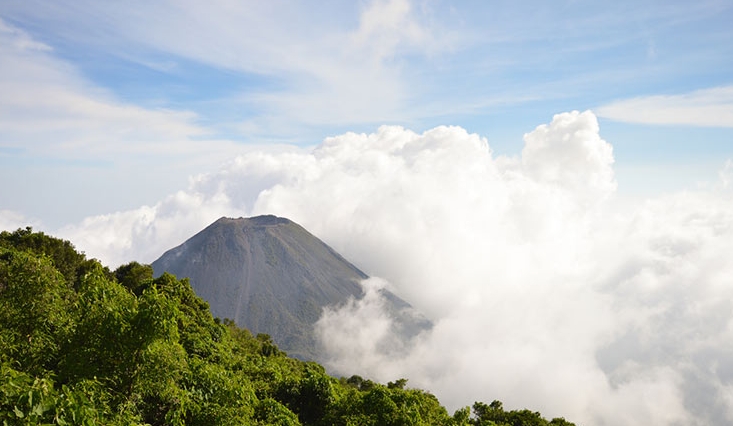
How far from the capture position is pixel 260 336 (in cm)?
9531

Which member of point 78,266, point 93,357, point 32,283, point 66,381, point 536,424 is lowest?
point 66,381

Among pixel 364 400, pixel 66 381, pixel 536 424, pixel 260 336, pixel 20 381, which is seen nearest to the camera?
pixel 20 381

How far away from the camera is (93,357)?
1288 cm

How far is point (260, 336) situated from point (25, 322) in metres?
85.2

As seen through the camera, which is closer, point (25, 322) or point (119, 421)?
point (119, 421)

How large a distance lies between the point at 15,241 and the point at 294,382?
58886mm

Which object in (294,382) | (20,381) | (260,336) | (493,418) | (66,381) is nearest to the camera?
(20,381)

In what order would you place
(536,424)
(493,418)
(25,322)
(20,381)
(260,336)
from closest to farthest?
(20,381)
(25,322)
(536,424)
(493,418)
(260,336)

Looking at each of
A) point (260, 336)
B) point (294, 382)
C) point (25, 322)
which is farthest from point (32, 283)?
point (260, 336)

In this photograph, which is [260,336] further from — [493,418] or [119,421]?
[119,421]

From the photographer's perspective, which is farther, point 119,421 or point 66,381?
point 66,381

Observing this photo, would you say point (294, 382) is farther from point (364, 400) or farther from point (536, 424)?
point (536, 424)

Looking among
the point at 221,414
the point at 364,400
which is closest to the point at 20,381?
the point at 221,414

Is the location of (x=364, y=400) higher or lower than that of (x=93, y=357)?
higher
